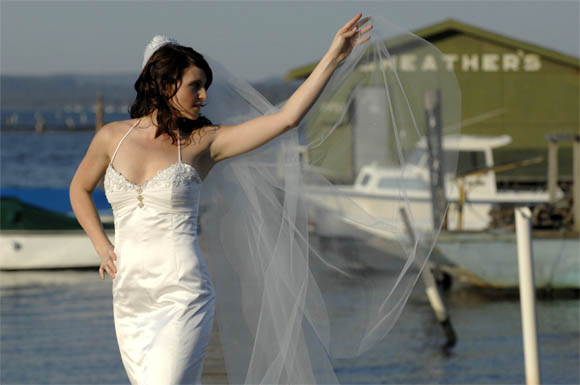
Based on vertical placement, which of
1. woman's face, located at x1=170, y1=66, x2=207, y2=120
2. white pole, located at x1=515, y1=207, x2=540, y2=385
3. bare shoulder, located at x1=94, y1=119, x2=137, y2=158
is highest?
woman's face, located at x1=170, y1=66, x2=207, y2=120

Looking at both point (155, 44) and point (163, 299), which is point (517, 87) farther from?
point (163, 299)

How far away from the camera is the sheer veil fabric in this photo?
13.3ft

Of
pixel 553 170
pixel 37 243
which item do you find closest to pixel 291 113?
pixel 553 170

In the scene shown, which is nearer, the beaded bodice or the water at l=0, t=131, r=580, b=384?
the beaded bodice

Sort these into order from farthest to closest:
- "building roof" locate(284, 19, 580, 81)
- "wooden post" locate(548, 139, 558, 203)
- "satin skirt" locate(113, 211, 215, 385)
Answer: "building roof" locate(284, 19, 580, 81)
"wooden post" locate(548, 139, 558, 203)
"satin skirt" locate(113, 211, 215, 385)

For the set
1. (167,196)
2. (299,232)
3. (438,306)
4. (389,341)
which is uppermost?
(167,196)

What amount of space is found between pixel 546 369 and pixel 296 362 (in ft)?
15.9

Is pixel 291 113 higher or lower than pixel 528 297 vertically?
higher

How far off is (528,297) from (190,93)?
2.74 metres

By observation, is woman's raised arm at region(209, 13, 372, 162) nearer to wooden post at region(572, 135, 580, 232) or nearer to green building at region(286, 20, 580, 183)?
wooden post at region(572, 135, 580, 232)

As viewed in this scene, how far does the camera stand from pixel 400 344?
984cm

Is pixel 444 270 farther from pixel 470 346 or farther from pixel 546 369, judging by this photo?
pixel 546 369

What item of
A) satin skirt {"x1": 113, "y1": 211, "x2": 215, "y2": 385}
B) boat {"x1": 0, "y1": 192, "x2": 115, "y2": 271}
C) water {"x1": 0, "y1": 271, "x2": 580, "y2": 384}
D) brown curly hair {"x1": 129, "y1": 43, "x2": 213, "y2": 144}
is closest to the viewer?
satin skirt {"x1": 113, "y1": 211, "x2": 215, "y2": 385}

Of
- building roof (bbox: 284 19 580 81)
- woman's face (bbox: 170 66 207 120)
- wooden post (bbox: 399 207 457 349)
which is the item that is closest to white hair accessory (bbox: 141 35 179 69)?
woman's face (bbox: 170 66 207 120)
